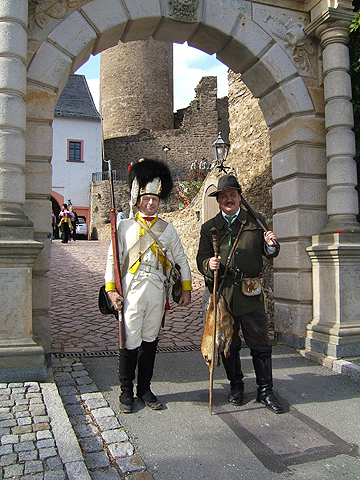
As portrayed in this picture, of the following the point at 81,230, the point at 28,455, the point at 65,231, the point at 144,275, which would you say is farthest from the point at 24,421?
the point at 81,230

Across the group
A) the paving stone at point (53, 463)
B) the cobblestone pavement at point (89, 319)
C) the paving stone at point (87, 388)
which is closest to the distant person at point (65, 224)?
the cobblestone pavement at point (89, 319)

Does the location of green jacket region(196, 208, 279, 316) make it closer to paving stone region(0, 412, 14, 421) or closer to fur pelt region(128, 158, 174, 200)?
fur pelt region(128, 158, 174, 200)

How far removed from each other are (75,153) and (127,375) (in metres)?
27.1

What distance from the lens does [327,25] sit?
537 centimetres

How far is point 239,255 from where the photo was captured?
12.0ft

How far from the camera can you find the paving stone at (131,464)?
259 cm

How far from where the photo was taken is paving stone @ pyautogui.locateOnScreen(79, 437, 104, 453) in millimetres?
2828

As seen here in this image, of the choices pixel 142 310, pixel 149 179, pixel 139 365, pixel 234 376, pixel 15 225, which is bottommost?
pixel 234 376

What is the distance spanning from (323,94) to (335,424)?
4.15 m

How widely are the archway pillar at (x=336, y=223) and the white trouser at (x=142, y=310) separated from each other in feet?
7.83

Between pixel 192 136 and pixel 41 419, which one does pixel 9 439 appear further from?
pixel 192 136

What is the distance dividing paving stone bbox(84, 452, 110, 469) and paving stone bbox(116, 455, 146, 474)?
0.08 m

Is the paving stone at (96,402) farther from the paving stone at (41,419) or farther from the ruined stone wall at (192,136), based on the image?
the ruined stone wall at (192,136)

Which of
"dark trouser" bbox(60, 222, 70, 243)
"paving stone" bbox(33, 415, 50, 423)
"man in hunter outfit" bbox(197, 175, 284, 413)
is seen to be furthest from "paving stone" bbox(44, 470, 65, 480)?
"dark trouser" bbox(60, 222, 70, 243)
